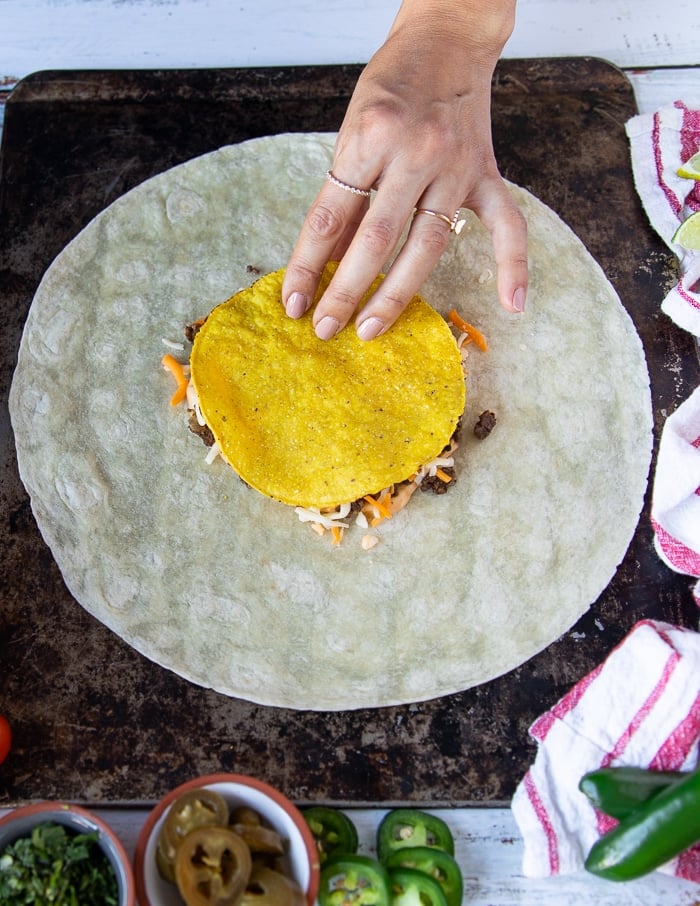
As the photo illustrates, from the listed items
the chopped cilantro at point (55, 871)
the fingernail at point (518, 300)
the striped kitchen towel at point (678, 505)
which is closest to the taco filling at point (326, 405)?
the fingernail at point (518, 300)

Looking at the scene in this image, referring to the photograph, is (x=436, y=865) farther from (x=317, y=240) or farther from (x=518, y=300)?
(x=317, y=240)

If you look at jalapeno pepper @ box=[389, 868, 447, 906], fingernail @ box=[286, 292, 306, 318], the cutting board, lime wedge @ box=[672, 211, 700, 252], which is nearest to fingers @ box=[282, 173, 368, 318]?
fingernail @ box=[286, 292, 306, 318]

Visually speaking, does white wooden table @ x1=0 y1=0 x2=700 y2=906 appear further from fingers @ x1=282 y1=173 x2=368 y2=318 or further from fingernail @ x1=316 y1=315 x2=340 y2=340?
fingernail @ x1=316 y1=315 x2=340 y2=340

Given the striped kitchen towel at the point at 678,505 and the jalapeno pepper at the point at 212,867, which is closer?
the jalapeno pepper at the point at 212,867

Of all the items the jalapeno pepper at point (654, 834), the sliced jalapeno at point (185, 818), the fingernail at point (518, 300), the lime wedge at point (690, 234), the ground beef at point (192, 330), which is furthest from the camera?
the lime wedge at point (690, 234)

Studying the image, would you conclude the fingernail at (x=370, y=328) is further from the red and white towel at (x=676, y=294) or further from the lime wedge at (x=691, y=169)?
the lime wedge at (x=691, y=169)

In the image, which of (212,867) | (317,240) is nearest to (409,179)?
(317,240)
